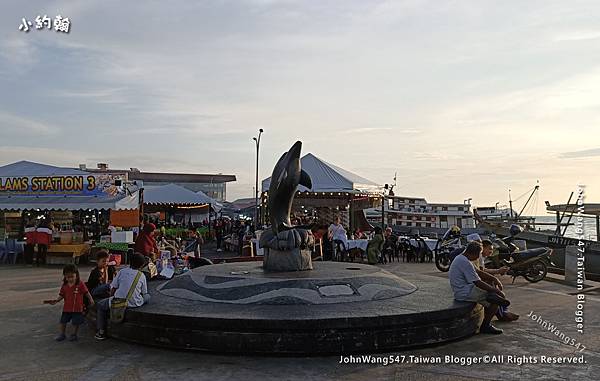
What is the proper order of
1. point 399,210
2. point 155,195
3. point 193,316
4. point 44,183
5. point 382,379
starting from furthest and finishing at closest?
point 399,210, point 155,195, point 44,183, point 193,316, point 382,379

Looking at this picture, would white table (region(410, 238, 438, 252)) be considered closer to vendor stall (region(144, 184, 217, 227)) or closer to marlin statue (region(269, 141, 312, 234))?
marlin statue (region(269, 141, 312, 234))

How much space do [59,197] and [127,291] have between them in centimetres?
1544

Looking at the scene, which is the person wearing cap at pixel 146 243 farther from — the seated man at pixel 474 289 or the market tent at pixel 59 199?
the market tent at pixel 59 199

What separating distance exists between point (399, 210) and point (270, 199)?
45858 mm

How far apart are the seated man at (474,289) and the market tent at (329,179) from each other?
→ 14.2 metres

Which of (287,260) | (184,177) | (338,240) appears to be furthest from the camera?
(184,177)

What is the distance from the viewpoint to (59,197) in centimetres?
2173

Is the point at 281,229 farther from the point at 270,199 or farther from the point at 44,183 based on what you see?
the point at 44,183

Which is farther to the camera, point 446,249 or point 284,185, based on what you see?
point 446,249

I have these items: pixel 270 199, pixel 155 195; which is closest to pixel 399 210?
pixel 155 195

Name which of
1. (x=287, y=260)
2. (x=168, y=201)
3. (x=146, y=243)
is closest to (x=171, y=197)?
(x=168, y=201)

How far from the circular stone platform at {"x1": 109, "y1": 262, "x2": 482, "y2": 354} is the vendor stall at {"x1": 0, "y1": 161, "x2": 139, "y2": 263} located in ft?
41.6

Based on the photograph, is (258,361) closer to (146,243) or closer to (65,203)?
(146,243)

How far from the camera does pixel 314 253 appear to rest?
59.6ft
